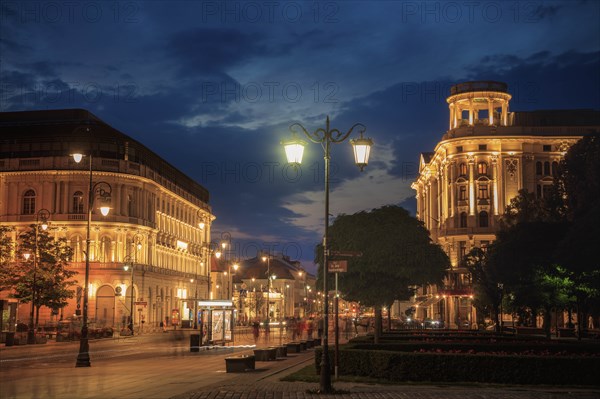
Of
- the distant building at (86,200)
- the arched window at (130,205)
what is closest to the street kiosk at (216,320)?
the distant building at (86,200)

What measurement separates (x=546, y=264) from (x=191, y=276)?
82085mm

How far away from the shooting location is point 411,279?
51.0m

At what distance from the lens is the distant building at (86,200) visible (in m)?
98.4

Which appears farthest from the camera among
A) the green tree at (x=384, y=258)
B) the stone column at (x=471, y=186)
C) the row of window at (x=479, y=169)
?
the row of window at (x=479, y=169)

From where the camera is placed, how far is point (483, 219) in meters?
120

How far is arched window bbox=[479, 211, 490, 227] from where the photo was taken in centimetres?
11994

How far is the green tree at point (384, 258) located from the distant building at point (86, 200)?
4814 centimetres

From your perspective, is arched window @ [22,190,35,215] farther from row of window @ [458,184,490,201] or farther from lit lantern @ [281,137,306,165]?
lit lantern @ [281,137,306,165]

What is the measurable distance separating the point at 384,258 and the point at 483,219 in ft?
242

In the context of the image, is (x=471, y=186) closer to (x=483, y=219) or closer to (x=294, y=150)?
(x=483, y=219)

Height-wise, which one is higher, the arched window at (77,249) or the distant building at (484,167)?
the distant building at (484,167)

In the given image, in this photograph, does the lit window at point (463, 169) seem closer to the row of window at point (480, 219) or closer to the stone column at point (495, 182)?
the stone column at point (495, 182)

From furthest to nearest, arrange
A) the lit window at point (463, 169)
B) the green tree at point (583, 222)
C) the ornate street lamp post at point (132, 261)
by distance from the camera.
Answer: the lit window at point (463, 169) < the ornate street lamp post at point (132, 261) < the green tree at point (583, 222)

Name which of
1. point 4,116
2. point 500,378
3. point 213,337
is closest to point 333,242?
point 213,337
